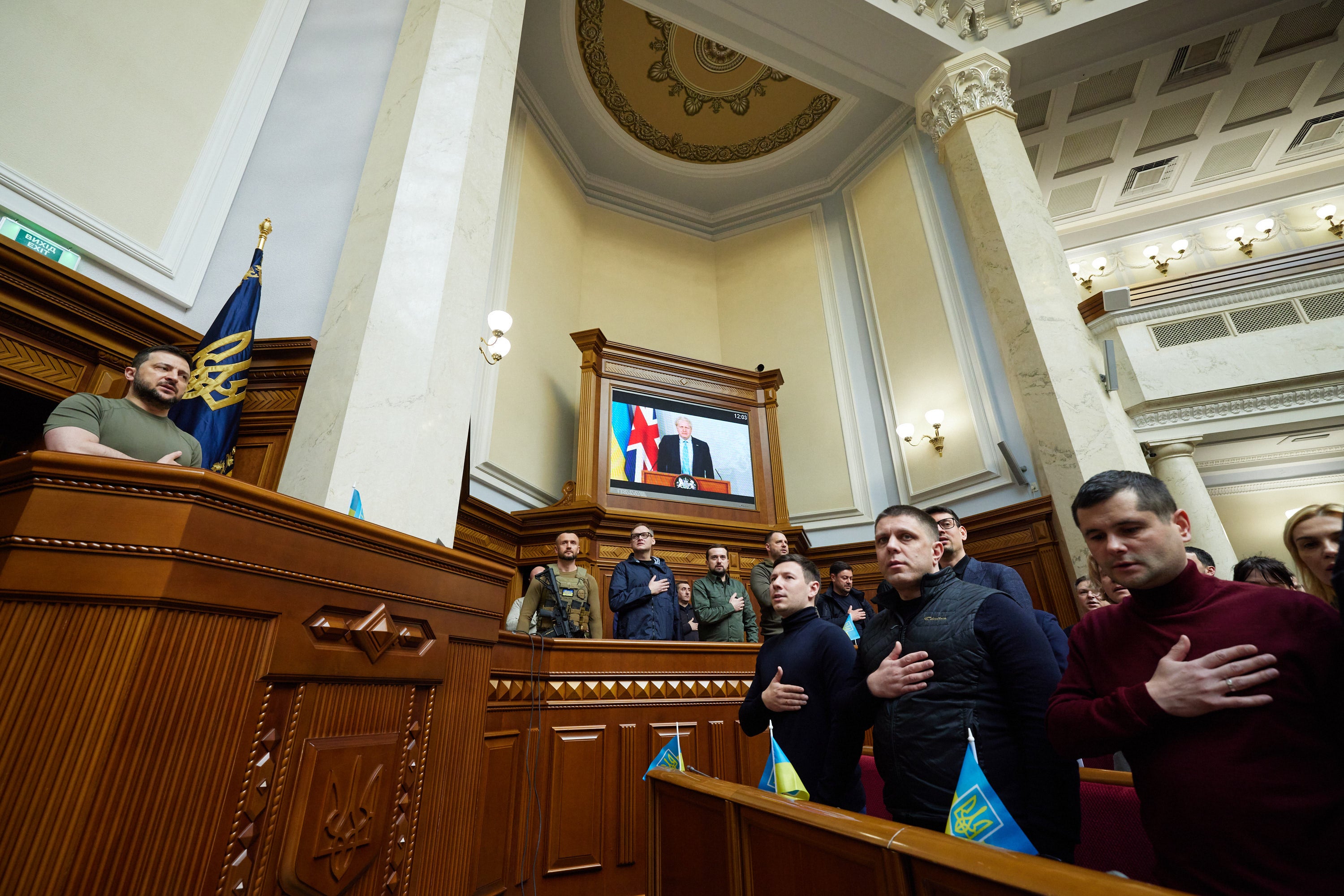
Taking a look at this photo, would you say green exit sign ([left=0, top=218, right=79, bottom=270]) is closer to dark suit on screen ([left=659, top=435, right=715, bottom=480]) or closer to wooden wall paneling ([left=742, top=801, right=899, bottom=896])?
wooden wall paneling ([left=742, top=801, right=899, bottom=896])

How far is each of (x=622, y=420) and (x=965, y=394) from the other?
11.1ft

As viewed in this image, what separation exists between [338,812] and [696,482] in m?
5.30

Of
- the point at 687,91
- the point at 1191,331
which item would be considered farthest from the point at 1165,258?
the point at 687,91

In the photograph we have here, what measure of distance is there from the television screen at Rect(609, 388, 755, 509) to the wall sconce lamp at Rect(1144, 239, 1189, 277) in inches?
297

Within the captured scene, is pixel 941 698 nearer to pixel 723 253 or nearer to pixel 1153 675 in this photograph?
pixel 1153 675

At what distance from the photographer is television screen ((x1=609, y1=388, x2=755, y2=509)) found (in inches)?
237

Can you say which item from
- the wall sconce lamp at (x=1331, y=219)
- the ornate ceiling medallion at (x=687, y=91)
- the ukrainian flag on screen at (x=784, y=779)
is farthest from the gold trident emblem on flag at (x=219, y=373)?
the wall sconce lamp at (x=1331, y=219)

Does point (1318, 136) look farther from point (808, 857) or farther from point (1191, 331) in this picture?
point (808, 857)

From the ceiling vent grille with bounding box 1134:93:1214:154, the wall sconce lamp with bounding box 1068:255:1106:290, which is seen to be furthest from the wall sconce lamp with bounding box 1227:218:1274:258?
the ceiling vent grille with bounding box 1134:93:1214:154

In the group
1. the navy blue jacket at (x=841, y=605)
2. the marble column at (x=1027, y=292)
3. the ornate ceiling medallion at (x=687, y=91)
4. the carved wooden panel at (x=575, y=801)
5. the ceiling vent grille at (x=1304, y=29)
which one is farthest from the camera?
the ornate ceiling medallion at (x=687, y=91)

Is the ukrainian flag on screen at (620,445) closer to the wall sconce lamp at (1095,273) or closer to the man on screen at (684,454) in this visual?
the man on screen at (684,454)

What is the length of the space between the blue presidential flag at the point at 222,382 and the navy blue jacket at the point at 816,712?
222cm

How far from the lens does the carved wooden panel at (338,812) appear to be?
913 mm

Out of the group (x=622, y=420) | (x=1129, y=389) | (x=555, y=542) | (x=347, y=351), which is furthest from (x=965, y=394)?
(x=347, y=351)
